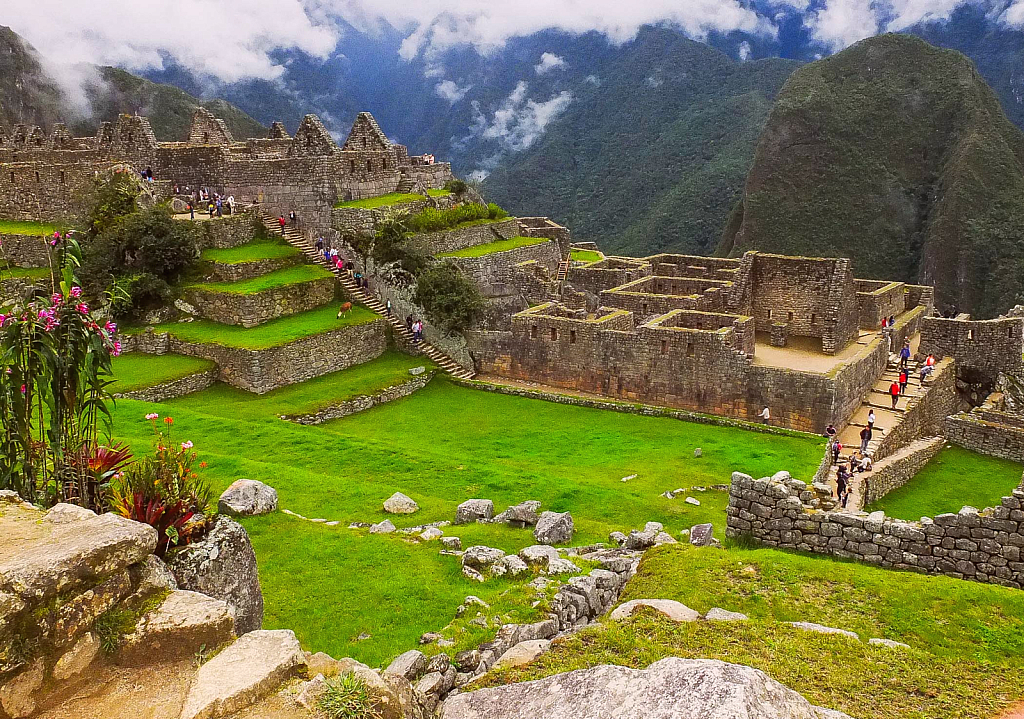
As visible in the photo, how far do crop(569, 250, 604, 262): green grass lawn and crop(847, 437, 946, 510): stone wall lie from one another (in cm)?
2255

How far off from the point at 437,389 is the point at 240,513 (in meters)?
12.9

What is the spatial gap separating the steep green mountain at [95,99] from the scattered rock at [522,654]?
68119 mm

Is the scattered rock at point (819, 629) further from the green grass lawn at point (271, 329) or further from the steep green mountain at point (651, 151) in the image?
the steep green mountain at point (651, 151)

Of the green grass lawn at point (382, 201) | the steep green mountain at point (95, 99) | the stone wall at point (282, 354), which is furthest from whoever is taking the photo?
the steep green mountain at point (95, 99)

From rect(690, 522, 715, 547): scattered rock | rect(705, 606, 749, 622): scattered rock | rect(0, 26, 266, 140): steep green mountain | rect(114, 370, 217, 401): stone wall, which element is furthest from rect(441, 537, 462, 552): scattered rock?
rect(0, 26, 266, 140): steep green mountain

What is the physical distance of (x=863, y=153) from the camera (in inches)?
4018

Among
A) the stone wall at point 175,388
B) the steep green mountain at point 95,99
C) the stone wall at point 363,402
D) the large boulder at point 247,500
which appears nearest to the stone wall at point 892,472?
the large boulder at point 247,500

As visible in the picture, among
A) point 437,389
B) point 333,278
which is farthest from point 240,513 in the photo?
point 333,278

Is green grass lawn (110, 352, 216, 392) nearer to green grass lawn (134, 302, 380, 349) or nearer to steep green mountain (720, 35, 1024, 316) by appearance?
green grass lawn (134, 302, 380, 349)

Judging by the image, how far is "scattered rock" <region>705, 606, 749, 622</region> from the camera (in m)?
6.68

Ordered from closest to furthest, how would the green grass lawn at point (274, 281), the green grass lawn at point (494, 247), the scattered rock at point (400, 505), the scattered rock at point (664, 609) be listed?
the scattered rock at point (664, 609), the scattered rock at point (400, 505), the green grass lawn at point (274, 281), the green grass lawn at point (494, 247)

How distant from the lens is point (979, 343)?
2455 cm

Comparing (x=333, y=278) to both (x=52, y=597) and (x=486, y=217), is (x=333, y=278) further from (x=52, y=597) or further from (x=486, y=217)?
(x=52, y=597)

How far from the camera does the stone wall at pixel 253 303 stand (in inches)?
932
